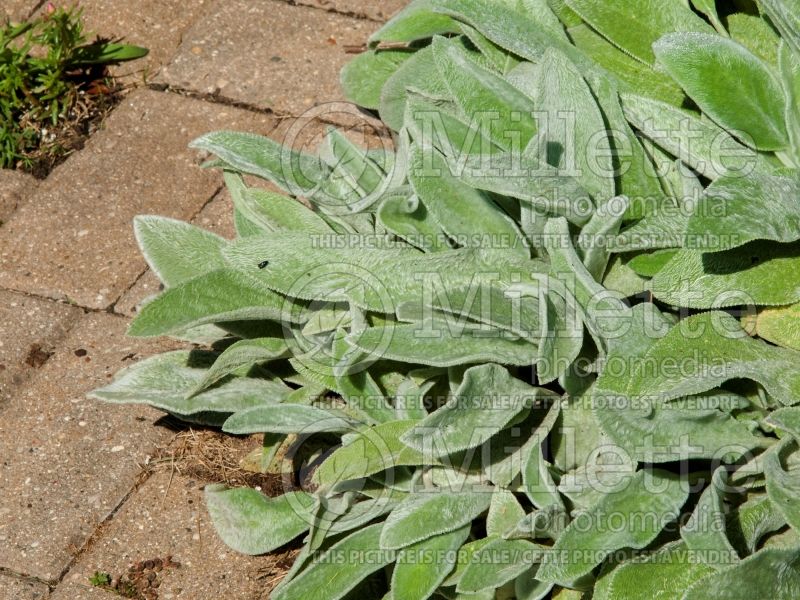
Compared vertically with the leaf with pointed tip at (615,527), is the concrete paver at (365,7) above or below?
above

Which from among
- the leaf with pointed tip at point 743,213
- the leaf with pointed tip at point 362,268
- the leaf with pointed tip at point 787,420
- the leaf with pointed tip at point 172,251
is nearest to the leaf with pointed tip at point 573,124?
the leaf with pointed tip at point 362,268

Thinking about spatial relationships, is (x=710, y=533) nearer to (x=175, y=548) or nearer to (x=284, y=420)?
(x=284, y=420)

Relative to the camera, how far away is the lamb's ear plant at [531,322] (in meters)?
1.91

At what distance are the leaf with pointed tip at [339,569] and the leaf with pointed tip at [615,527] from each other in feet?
1.33

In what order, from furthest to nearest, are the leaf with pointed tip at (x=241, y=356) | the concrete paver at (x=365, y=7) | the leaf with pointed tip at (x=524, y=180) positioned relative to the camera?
the concrete paver at (x=365, y=7)
the leaf with pointed tip at (x=241, y=356)
the leaf with pointed tip at (x=524, y=180)

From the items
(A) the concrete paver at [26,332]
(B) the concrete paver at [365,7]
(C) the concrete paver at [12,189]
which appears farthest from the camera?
(B) the concrete paver at [365,7]

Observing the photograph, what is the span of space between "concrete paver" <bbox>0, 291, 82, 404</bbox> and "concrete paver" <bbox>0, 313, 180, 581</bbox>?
33mm

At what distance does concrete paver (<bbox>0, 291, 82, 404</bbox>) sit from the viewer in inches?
111

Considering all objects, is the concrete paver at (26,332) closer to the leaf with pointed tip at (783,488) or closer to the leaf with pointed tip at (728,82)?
the leaf with pointed tip at (728,82)

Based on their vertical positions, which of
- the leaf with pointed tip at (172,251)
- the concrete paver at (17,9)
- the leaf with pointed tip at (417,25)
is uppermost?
the leaf with pointed tip at (417,25)

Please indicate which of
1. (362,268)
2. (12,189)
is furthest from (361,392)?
(12,189)

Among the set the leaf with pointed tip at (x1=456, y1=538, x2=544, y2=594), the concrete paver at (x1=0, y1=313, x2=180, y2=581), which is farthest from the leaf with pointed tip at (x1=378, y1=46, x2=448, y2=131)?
the leaf with pointed tip at (x1=456, y1=538, x2=544, y2=594)

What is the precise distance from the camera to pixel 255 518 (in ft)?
7.59

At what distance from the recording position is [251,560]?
7.97 feet
